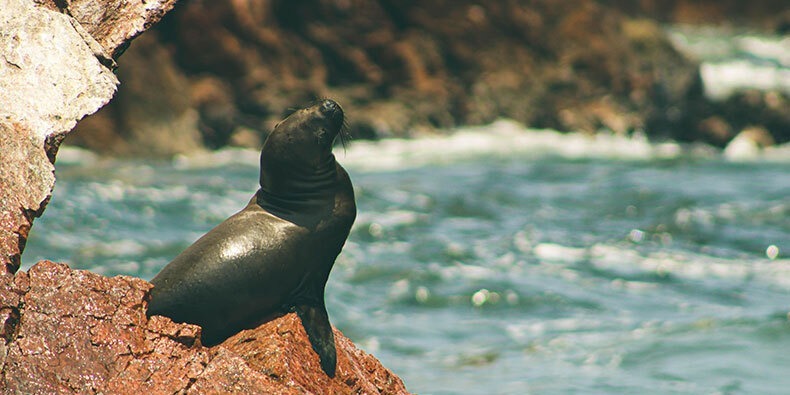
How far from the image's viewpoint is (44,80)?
15.7 feet

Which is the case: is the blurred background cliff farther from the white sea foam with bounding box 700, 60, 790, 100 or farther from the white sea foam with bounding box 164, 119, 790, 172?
the white sea foam with bounding box 700, 60, 790, 100

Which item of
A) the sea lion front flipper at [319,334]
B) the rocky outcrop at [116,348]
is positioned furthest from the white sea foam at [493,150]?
the rocky outcrop at [116,348]

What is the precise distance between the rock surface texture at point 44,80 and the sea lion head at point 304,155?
715 mm

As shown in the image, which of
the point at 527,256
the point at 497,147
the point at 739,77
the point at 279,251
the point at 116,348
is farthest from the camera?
the point at 739,77

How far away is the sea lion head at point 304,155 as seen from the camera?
4.91 meters

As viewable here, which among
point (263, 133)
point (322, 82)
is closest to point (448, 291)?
point (263, 133)

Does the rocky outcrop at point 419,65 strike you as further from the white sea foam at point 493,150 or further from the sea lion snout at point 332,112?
the sea lion snout at point 332,112

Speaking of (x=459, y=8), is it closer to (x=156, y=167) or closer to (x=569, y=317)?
(x=156, y=167)

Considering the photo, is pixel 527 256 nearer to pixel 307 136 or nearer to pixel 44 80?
pixel 307 136

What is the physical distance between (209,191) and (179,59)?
5228mm

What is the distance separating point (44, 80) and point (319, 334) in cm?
149

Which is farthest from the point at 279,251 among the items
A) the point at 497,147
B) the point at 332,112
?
the point at 497,147

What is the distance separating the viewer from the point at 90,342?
434cm

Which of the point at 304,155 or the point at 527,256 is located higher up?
the point at 304,155
